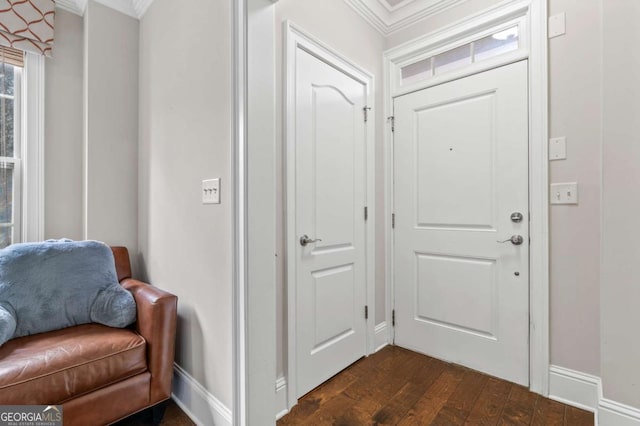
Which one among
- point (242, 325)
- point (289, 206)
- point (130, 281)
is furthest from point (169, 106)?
point (242, 325)

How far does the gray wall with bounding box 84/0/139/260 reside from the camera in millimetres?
1990

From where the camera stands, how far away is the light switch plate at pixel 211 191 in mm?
1421

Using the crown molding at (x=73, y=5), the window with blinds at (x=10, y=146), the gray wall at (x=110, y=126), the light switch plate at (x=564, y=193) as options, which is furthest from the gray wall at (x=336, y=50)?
the window with blinds at (x=10, y=146)

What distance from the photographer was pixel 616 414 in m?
1.36

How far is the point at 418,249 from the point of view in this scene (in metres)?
2.31

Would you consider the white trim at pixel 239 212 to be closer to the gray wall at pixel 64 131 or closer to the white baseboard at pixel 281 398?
the white baseboard at pixel 281 398

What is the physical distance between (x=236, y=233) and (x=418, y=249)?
151 cm

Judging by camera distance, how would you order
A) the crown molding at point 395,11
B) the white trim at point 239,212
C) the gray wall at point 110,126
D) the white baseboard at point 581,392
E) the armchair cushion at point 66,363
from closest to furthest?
the armchair cushion at point 66,363, the white trim at point 239,212, the white baseboard at point 581,392, the gray wall at point 110,126, the crown molding at point 395,11

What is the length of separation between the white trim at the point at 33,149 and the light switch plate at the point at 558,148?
3163 mm

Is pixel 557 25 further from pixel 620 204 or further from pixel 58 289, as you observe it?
pixel 58 289

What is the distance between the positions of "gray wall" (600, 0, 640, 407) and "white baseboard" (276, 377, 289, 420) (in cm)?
155

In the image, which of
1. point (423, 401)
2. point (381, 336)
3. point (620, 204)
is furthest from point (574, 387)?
point (381, 336)

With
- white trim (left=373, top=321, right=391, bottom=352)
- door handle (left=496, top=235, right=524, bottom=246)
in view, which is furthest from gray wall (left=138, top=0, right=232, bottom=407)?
door handle (left=496, top=235, right=524, bottom=246)

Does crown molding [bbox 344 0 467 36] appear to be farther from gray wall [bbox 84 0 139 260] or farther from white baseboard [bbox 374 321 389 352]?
white baseboard [bbox 374 321 389 352]
